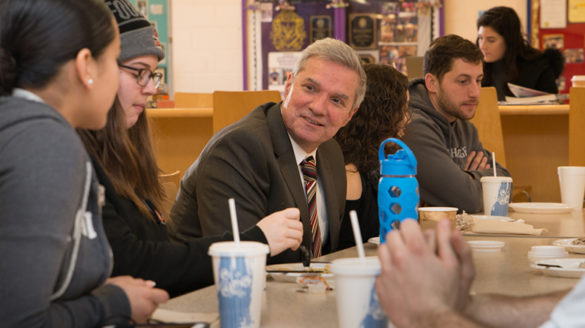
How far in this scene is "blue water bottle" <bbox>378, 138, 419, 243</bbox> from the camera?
1.58 m

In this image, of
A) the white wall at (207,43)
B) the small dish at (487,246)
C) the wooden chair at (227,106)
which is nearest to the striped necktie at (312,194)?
the small dish at (487,246)

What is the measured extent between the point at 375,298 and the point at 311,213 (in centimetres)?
111

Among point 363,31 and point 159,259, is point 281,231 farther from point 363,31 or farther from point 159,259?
point 363,31

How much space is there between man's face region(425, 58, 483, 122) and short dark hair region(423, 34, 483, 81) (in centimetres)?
2

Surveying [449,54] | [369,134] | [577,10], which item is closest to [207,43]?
[577,10]

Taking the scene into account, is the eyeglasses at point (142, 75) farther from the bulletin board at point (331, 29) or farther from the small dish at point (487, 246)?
the bulletin board at point (331, 29)

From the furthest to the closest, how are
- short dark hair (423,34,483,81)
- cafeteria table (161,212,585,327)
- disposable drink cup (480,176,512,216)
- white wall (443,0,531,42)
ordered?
white wall (443,0,531,42)
short dark hair (423,34,483,81)
disposable drink cup (480,176,512,216)
cafeteria table (161,212,585,327)

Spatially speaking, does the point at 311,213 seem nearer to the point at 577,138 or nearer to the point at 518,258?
the point at 518,258

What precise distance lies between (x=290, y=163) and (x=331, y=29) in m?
5.05

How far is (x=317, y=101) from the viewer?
2100mm

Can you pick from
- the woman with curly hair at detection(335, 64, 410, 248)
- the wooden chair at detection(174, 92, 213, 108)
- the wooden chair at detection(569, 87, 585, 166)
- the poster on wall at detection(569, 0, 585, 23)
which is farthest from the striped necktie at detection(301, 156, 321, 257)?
the poster on wall at detection(569, 0, 585, 23)

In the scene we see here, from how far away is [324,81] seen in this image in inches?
82.9

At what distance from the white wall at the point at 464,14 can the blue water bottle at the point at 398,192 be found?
5.39 metres

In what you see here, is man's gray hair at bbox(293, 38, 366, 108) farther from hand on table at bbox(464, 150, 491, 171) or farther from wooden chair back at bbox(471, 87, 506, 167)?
wooden chair back at bbox(471, 87, 506, 167)
